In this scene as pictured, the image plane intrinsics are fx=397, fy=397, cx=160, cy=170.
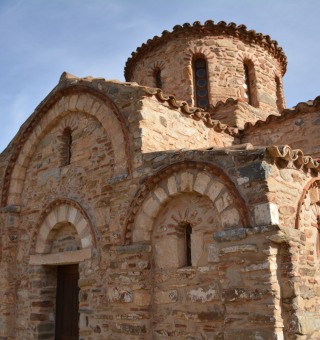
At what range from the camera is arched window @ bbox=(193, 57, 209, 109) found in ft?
32.3

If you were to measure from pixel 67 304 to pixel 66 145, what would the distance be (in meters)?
2.84

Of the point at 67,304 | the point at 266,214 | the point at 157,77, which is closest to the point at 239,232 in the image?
the point at 266,214

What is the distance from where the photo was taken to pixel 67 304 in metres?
6.82

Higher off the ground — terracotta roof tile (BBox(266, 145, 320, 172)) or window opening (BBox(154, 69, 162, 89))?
window opening (BBox(154, 69, 162, 89))

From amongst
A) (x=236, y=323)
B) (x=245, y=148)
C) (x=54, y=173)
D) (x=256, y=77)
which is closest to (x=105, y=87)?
(x=54, y=173)

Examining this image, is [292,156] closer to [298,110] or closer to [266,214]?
[266,214]

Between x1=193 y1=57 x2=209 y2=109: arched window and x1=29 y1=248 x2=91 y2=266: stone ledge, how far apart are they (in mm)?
5060

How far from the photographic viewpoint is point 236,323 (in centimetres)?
412

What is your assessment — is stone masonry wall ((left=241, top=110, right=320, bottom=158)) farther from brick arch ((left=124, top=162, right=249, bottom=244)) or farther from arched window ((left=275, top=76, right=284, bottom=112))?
brick arch ((left=124, top=162, right=249, bottom=244))

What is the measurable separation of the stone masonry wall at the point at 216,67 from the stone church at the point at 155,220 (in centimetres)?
88

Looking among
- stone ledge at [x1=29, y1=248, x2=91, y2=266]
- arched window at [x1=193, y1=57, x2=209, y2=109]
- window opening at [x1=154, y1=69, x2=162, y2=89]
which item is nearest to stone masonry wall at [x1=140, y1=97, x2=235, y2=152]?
stone ledge at [x1=29, y1=248, x2=91, y2=266]

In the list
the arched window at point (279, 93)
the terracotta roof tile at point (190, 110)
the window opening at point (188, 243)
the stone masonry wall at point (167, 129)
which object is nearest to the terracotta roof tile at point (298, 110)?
the terracotta roof tile at point (190, 110)

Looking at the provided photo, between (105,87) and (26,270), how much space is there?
11.8ft

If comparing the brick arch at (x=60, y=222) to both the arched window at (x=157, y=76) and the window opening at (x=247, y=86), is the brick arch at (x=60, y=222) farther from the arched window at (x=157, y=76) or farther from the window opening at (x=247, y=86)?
the window opening at (x=247, y=86)
